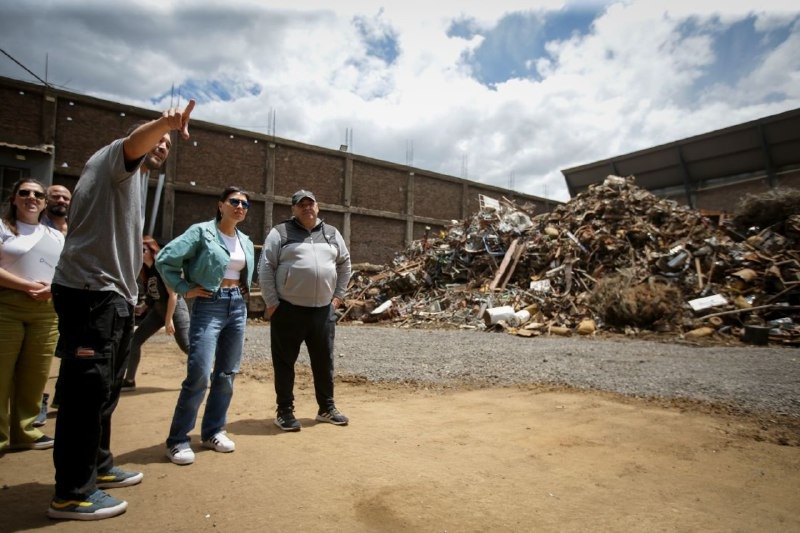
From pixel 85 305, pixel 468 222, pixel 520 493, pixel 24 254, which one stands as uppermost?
pixel 468 222

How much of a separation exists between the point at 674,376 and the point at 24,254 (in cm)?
628

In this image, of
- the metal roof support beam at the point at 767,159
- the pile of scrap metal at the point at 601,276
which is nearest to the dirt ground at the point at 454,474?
the pile of scrap metal at the point at 601,276

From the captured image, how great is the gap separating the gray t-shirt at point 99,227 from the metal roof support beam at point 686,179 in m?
20.0

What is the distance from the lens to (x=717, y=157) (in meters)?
16.5

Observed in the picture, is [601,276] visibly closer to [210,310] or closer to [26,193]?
[210,310]

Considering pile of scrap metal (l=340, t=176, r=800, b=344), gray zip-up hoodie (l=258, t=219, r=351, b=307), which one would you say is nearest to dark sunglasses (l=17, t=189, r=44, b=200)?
gray zip-up hoodie (l=258, t=219, r=351, b=307)

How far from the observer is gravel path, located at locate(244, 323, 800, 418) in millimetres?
4586

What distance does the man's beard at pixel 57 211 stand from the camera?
121 inches

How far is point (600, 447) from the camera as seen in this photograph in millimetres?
3109

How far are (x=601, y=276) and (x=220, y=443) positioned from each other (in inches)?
392

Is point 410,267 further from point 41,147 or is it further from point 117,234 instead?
point 117,234

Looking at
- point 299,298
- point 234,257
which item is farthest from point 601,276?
point 234,257

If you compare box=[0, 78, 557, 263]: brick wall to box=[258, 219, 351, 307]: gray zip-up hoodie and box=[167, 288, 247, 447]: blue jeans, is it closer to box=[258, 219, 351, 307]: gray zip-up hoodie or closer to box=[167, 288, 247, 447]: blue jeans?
box=[258, 219, 351, 307]: gray zip-up hoodie

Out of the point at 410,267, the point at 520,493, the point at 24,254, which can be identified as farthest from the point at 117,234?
the point at 410,267
